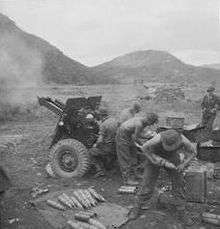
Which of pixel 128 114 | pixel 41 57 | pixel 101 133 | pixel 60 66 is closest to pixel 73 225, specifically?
pixel 101 133

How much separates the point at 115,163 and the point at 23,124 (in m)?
8.35

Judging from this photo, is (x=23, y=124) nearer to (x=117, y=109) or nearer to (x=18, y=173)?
(x=117, y=109)

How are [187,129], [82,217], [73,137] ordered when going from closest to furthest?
[82,217] < [73,137] < [187,129]

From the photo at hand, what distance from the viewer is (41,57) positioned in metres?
47.1

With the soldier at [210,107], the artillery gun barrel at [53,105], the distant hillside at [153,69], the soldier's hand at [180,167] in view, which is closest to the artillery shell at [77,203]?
the soldier's hand at [180,167]

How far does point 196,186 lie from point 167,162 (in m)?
Answer: 1.21

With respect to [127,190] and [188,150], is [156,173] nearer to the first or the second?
[188,150]

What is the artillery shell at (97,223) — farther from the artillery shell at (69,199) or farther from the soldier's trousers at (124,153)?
the soldier's trousers at (124,153)

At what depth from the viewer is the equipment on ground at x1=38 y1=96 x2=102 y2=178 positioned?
31.8 ft

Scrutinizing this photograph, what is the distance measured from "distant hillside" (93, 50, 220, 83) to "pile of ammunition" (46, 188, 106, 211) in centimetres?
4652

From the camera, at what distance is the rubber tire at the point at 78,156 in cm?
963

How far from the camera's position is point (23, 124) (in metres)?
17.8

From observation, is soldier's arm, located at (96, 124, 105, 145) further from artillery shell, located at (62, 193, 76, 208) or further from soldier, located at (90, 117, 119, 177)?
artillery shell, located at (62, 193, 76, 208)

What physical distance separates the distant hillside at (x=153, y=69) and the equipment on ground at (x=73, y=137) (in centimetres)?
4455
